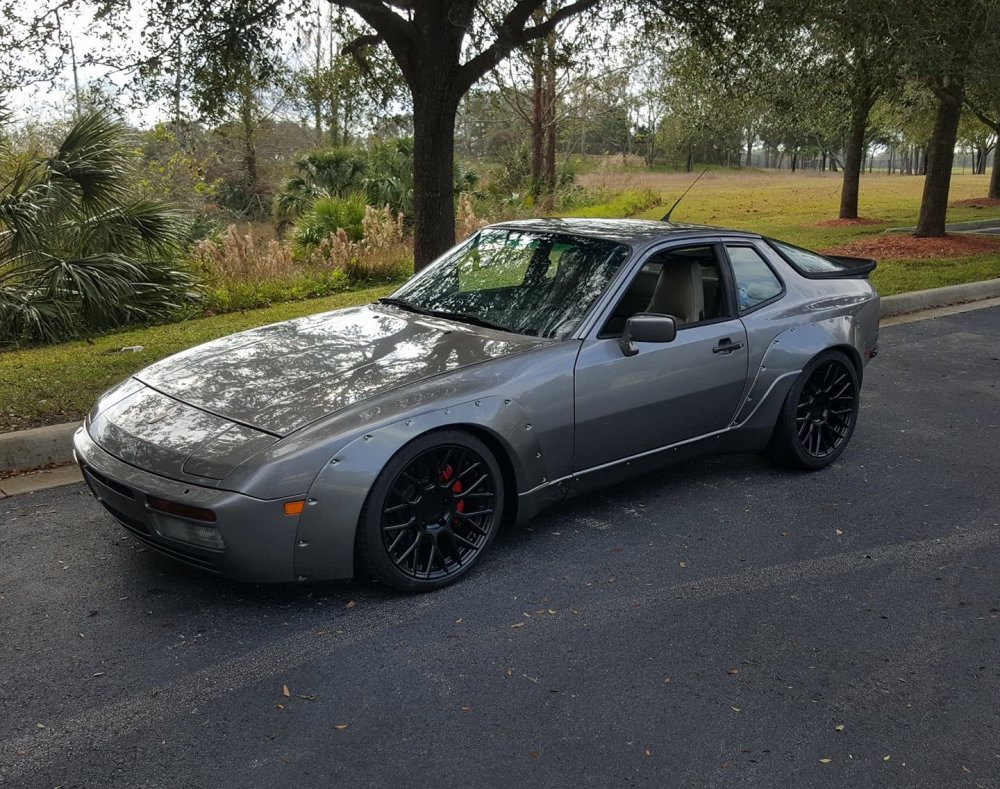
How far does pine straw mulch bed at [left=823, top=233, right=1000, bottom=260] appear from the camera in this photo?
47.9ft

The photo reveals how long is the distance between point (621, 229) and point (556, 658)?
8.63 feet

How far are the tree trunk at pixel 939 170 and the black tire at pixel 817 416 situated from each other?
41.3 ft

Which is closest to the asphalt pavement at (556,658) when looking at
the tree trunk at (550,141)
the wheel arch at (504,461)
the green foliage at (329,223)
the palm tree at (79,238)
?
the wheel arch at (504,461)

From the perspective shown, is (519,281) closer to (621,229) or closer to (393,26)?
(621,229)

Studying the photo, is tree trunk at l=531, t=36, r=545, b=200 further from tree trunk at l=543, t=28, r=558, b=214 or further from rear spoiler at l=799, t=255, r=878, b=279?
rear spoiler at l=799, t=255, r=878, b=279

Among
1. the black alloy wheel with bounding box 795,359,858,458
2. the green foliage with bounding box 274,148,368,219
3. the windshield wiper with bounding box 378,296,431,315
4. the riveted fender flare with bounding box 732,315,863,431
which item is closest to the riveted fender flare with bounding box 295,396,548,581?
the windshield wiper with bounding box 378,296,431,315

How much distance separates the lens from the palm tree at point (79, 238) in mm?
8305

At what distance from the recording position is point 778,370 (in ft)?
16.6

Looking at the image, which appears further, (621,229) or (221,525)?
(621,229)

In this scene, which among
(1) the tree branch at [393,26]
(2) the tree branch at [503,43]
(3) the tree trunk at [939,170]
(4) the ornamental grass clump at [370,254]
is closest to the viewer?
(1) the tree branch at [393,26]

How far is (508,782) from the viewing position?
268 cm

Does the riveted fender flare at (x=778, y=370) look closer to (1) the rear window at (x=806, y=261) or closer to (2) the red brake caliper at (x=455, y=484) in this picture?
(1) the rear window at (x=806, y=261)

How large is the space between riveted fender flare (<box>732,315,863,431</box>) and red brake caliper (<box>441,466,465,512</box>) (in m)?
1.83

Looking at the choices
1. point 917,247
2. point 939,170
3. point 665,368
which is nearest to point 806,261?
point 665,368
